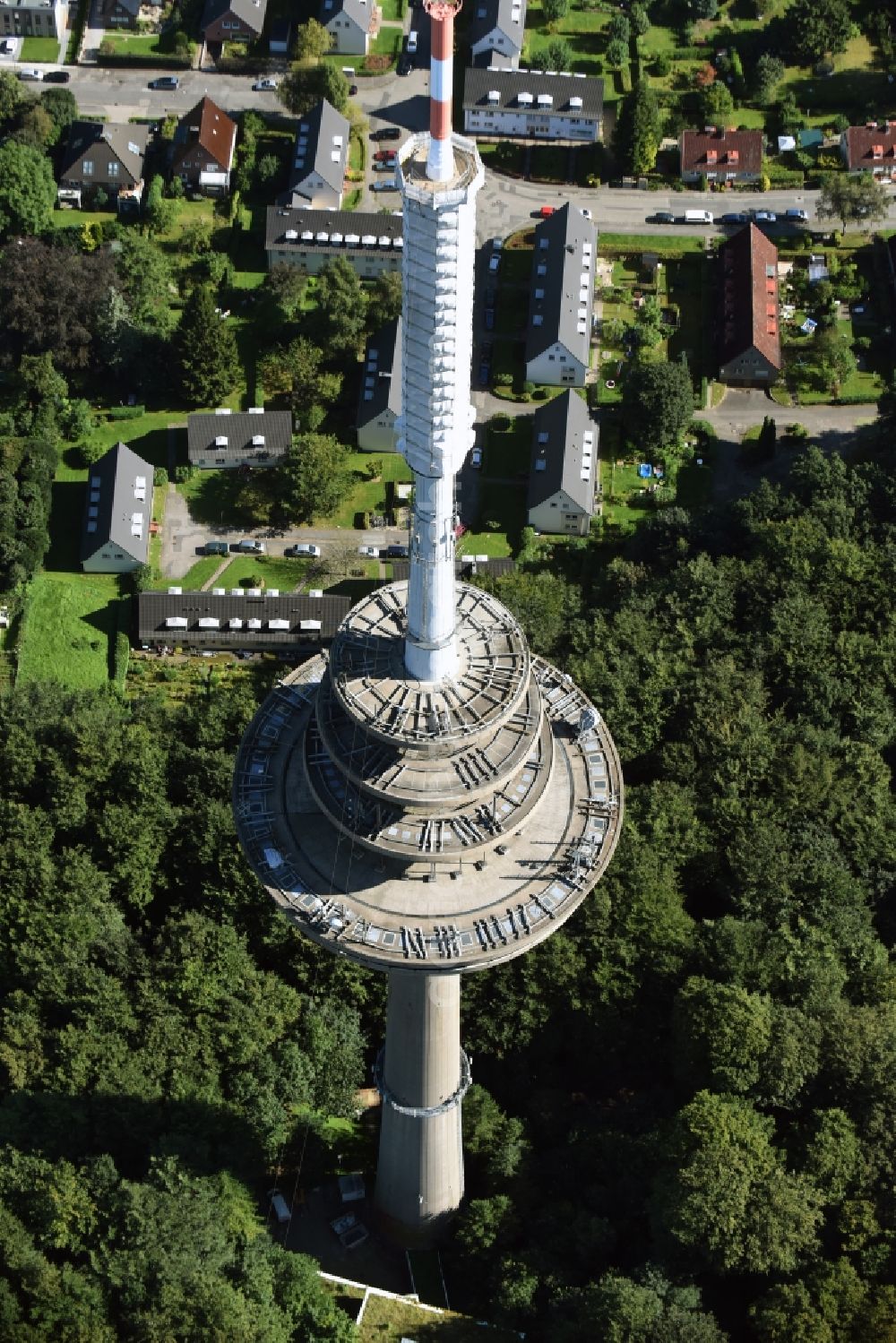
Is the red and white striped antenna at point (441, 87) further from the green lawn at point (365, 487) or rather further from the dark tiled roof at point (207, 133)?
the dark tiled roof at point (207, 133)

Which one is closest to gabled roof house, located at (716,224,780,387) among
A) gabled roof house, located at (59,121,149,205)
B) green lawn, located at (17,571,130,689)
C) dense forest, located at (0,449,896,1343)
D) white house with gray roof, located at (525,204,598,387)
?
white house with gray roof, located at (525,204,598,387)

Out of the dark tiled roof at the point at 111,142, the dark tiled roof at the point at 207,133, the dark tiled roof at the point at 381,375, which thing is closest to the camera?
the dark tiled roof at the point at 381,375

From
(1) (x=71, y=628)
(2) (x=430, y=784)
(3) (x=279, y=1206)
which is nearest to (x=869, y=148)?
(1) (x=71, y=628)

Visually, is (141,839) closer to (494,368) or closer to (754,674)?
(754,674)

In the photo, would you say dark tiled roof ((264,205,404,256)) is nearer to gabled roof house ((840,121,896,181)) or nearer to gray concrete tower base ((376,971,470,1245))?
gabled roof house ((840,121,896,181))

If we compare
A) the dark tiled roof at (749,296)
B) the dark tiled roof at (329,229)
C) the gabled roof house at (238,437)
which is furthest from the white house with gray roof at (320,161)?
the dark tiled roof at (749,296)

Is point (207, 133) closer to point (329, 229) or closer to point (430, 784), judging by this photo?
point (329, 229)
